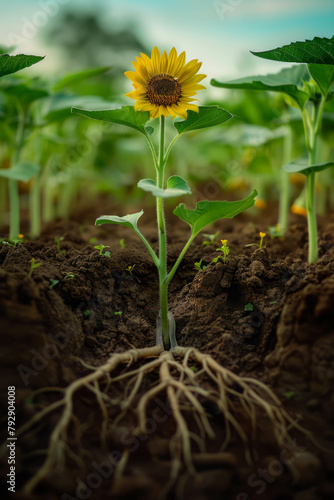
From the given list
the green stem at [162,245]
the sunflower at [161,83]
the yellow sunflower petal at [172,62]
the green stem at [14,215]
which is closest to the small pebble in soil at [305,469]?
the green stem at [162,245]

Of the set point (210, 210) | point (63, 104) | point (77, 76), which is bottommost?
point (210, 210)

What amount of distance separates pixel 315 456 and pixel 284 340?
208 millimetres

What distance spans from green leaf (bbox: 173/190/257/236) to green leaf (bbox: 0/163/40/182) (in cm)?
68

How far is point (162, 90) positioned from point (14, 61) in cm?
43

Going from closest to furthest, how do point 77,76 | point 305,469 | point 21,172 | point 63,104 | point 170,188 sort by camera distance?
point 305,469 < point 170,188 < point 21,172 < point 63,104 < point 77,76

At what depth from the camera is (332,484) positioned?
0.64 m

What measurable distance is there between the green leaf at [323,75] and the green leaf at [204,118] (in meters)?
0.33

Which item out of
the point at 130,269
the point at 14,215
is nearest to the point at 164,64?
the point at 130,269

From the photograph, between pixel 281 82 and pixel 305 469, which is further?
pixel 281 82

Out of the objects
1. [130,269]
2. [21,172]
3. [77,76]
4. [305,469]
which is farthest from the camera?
[77,76]

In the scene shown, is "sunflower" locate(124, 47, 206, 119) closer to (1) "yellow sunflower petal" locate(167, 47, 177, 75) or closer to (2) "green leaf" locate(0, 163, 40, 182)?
(1) "yellow sunflower petal" locate(167, 47, 177, 75)

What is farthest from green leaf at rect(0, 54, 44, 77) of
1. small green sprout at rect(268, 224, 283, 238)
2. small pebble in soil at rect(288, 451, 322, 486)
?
small pebble in soil at rect(288, 451, 322, 486)

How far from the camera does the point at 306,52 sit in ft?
3.02

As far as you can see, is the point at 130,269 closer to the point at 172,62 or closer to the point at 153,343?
the point at 153,343
